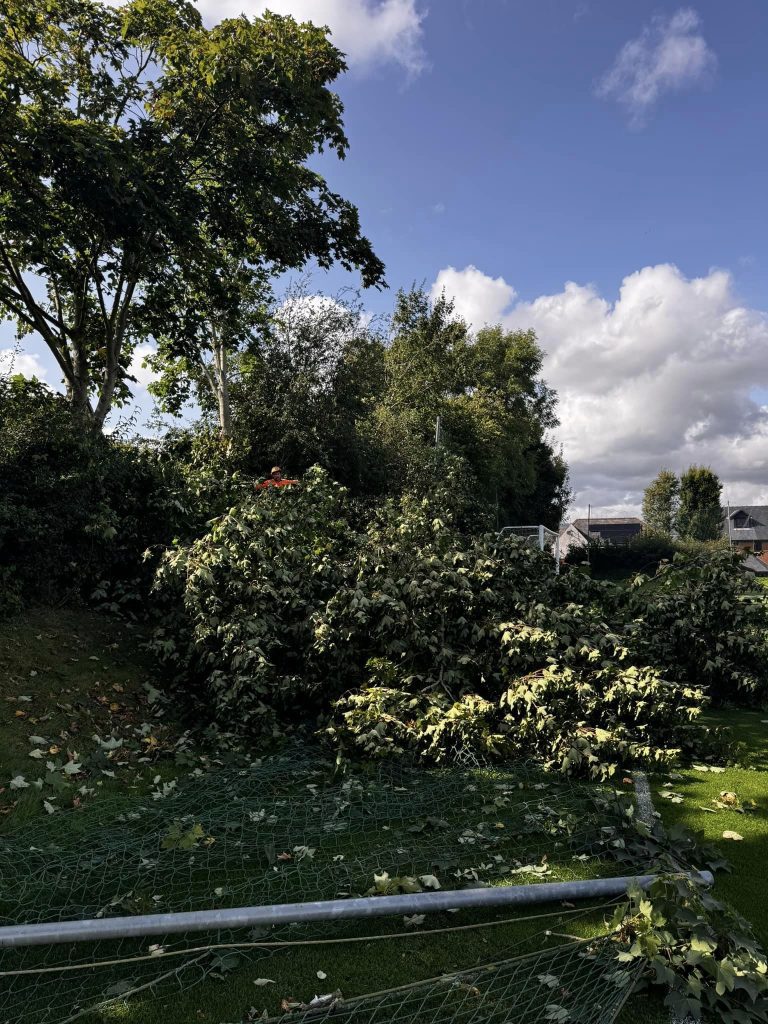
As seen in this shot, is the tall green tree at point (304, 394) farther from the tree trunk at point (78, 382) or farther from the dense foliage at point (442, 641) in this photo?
the dense foliage at point (442, 641)

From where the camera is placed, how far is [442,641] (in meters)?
6.14

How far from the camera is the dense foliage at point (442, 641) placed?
17.3 feet

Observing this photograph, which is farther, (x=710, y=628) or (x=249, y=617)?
(x=710, y=628)

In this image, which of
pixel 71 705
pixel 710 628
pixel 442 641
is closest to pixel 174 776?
pixel 71 705

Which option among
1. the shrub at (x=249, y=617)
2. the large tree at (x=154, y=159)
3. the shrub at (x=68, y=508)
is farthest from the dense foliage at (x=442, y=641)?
the large tree at (x=154, y=159)

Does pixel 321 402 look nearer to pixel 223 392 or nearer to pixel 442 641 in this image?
pixel 223 392

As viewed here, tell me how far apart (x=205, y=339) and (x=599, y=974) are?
13093 mm

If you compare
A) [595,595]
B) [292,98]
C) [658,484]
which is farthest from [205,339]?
[658,484]

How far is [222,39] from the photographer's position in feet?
34.4

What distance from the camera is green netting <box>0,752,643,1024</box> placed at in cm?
256

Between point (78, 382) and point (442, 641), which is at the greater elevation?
A: point (78, 382)

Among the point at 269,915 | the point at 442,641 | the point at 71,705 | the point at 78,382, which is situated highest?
the point at 78,382

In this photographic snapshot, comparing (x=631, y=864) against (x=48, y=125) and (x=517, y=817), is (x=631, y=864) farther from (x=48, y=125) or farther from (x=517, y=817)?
(x=48, y=125)

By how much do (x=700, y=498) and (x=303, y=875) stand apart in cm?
5841
